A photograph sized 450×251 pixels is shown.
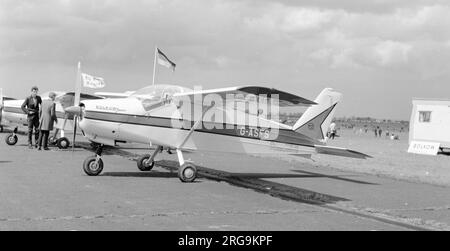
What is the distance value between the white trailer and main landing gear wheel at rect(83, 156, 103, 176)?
24027 mm

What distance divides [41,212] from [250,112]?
6.65m

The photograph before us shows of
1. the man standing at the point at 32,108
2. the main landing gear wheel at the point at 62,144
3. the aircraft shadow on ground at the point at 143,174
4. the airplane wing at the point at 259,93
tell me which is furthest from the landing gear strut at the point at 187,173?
the man standing at the point at 32,108

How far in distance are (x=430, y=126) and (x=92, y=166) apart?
26022 mm

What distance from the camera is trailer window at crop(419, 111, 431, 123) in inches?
1283

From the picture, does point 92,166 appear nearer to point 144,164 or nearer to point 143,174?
point 143,174

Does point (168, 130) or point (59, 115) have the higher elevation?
point (59, 115)

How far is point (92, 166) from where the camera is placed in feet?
38.2

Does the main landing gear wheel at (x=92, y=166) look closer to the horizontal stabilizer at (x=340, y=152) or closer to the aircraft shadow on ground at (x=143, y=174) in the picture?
the aircraft shadow on ground at (x=143, y=174)

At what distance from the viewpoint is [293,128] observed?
1376 centimetres

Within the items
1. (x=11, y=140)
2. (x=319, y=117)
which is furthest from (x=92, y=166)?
(x=11, y=140)

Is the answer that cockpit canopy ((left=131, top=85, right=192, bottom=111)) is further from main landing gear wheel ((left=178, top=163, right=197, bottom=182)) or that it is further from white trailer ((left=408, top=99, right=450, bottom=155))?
white trailer ((left=408, top=99, right=450, bottom=155))

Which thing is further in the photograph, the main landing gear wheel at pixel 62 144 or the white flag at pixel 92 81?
the main landing gear wheel at pixel 62 144

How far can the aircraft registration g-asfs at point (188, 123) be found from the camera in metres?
11.7

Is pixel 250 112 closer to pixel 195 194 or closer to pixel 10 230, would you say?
pixel 195 194
